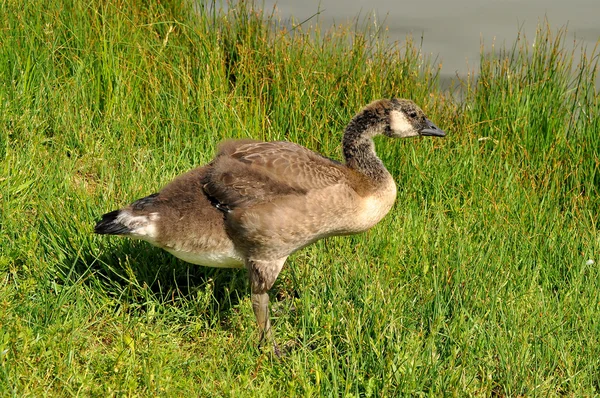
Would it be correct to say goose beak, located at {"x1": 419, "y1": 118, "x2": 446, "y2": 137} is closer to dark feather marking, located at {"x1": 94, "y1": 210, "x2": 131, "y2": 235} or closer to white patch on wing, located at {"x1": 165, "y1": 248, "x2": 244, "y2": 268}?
white patch on wing, located at {"x1": 165, "y1": 248, "x2": 244, "y2": 268}

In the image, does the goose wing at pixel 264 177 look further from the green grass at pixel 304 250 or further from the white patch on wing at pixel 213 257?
the green grass at pixel 304 250

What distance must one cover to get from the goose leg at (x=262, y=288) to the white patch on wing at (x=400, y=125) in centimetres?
151

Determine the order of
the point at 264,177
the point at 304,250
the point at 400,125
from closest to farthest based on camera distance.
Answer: the point at 264,177 → the point at 400,125 → the point at 304,250

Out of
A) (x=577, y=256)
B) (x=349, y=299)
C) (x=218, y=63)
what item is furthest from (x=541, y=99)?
(x=349, y=299)

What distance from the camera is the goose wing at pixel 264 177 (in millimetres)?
4949

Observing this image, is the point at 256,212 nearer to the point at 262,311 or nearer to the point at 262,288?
the point at 262,288

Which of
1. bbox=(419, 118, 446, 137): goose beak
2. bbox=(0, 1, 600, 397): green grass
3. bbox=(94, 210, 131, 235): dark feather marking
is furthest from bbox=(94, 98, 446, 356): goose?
bbox=(419, 118, 446, 137): goose beak

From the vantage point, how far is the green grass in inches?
177

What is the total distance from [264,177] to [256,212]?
283 mm

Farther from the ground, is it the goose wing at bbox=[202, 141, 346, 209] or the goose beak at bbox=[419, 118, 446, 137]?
the goose beak at bbox=[419, 118, 446, 137]

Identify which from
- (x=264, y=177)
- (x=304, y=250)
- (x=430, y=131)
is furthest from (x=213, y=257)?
(x=430, y=131)

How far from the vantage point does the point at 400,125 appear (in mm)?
5680

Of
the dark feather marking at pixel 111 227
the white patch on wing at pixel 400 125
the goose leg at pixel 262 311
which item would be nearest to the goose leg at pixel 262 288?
the goose leg at pixel 262 311

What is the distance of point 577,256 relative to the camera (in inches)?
246
